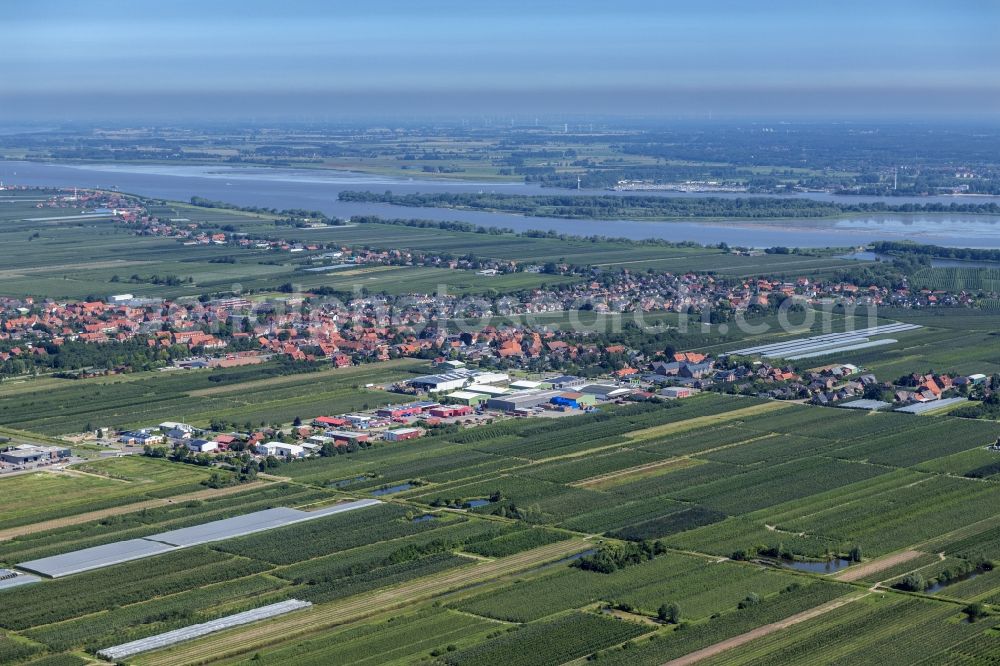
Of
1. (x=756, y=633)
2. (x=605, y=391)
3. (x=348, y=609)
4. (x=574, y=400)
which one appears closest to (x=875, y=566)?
(x=756, y=633)

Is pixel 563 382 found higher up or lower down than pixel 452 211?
lower down

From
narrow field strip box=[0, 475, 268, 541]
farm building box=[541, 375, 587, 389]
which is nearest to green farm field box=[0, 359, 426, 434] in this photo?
farm building box=[541, 375, 587, 389]

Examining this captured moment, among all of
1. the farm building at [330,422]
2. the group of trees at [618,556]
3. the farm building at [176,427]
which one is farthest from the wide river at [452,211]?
the group of trees at [618,556]

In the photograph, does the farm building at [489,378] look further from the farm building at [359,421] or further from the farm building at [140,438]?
the farm building at [140,438]

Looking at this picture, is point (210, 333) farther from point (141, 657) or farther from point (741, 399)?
point (141, 657)

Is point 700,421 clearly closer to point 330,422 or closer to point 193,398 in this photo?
point 330,422

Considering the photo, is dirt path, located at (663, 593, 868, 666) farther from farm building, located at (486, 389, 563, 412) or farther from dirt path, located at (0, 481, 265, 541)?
farm building, located at (486, 389, 563, 412)
